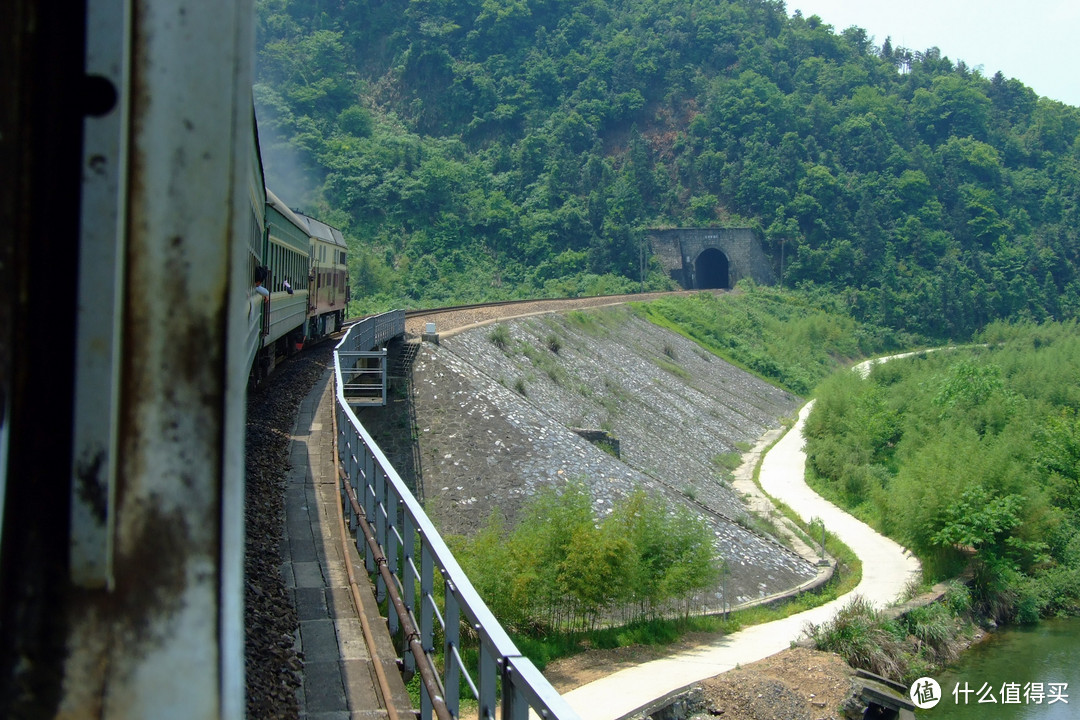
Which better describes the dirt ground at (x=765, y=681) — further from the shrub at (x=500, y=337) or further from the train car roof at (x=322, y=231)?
the shrub at (x=500, y=337)

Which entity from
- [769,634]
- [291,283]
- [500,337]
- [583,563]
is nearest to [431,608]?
[583,563]

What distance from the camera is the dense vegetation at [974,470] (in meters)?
23.4

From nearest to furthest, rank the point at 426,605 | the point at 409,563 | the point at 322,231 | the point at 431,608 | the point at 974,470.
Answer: the point at 431,608, the point at 426,605, the point at 409,563, the point at 974,470, the point at 322,231

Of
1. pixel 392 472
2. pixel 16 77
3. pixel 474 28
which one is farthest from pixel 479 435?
pixel 474 28

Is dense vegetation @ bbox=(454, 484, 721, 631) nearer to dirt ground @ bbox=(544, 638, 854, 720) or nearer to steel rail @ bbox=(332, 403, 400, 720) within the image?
dirt ground @ bbox=(544, 638, 854, 720)

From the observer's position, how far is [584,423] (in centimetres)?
2788

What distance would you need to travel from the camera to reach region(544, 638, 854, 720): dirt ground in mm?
15383

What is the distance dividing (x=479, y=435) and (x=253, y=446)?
10.4 metres

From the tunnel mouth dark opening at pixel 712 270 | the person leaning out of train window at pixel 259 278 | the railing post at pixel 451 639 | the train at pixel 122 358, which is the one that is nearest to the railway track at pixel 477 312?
the person leaning out of train window at pixel 259 278

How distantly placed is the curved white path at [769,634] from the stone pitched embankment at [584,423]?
1.40 metres

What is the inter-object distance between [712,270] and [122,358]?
244 feet

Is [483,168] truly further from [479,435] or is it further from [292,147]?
[479,435]

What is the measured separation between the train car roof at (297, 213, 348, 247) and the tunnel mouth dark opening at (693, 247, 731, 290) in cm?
4694

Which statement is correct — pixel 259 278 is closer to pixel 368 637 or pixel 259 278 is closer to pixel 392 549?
pixel 392 549
